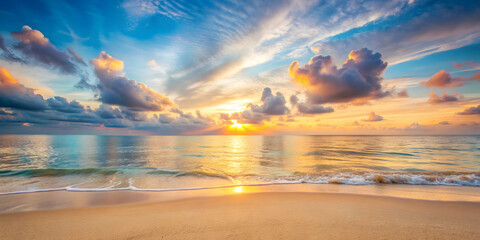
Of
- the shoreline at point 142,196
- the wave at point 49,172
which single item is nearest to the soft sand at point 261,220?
the shoreline at point 142,196

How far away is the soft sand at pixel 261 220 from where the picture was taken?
4.19 metres

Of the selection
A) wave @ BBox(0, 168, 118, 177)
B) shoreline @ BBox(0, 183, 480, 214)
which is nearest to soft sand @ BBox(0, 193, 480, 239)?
shoreline @ BBox(0, 183, 480, 214)

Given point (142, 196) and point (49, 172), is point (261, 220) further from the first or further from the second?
point (49, 172)

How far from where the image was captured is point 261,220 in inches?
192

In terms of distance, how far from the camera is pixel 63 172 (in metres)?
14.6

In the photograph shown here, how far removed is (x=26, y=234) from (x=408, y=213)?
36.6ft

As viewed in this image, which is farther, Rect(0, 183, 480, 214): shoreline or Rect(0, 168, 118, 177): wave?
Rect(0, 168, 118, 177): wave

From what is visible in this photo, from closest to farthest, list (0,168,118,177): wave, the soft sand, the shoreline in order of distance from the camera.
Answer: the soft sand < the shoreline < (0,168,118,177): wave

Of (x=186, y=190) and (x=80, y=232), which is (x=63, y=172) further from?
(x=80, y=232)

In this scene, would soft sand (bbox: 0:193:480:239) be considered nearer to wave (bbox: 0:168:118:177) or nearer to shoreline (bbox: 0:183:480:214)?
shoreline (bbox: 0:183:480:214)

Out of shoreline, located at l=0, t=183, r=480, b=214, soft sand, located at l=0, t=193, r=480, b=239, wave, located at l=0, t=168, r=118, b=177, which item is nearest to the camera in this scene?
soft sand, located at l=0, t=193, r=480, b=239

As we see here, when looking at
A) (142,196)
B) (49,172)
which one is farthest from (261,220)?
(49,172)

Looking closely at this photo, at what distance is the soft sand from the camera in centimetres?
419

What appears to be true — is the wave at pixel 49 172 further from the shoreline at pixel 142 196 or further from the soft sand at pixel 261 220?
the soft sand at pixel 261 220
